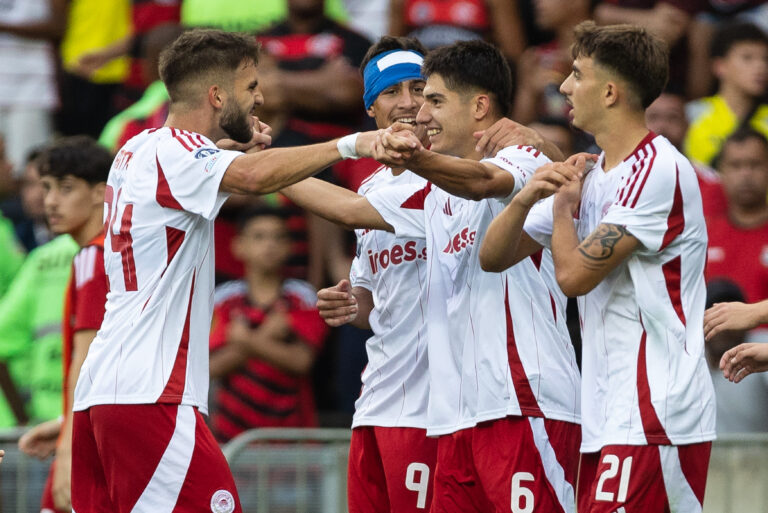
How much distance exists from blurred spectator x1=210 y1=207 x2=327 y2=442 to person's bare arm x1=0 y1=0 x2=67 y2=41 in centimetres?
372

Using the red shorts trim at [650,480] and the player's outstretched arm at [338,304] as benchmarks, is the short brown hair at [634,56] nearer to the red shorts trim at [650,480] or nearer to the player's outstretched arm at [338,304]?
the red shorts trim at [650,480]

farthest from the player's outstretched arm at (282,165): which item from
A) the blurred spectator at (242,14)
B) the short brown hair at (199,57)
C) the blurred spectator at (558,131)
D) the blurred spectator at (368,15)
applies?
the blurred spectator at (368,15)

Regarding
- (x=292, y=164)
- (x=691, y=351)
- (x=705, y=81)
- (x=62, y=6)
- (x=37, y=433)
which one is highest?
(x=62, y=6)

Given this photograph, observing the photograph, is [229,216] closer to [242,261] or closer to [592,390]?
[242,261]

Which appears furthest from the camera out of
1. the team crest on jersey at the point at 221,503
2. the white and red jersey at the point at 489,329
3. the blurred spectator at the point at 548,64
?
the blurred spectator at the point at 548,64

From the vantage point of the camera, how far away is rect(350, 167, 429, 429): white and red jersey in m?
6.78

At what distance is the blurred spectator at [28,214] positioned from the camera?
11.8m

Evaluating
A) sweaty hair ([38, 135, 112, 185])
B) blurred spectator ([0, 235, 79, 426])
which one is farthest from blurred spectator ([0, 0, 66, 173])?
sweaty hair ([38, 135, 112, 185])

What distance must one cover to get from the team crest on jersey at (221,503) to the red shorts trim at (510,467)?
969 millimetres

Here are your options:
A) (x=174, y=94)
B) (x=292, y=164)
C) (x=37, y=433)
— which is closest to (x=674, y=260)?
(x=292, y=164)

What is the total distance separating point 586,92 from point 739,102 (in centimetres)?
484

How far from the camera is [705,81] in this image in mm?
10500

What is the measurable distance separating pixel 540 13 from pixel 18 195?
5014mm

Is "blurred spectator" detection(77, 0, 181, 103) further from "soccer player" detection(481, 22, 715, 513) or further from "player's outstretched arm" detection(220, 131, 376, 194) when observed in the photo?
"soccer player" detection(481, 22, 715, 513)
